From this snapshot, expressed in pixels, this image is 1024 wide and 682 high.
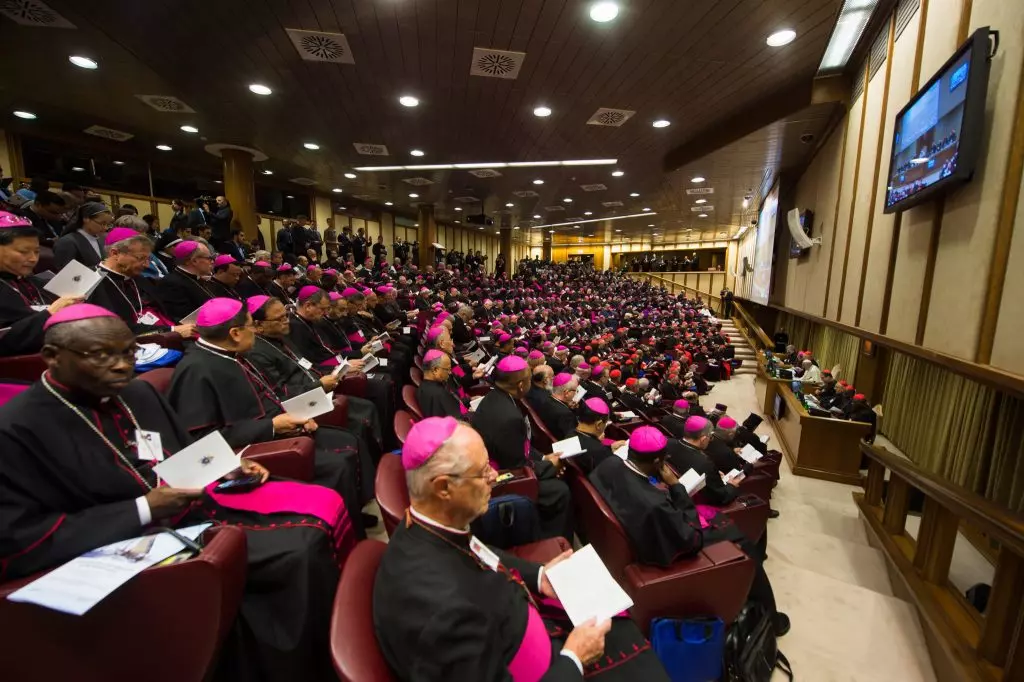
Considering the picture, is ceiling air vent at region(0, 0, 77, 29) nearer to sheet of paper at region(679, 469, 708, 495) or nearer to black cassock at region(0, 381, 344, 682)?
black cassock at region(0, 381, 344, 682)

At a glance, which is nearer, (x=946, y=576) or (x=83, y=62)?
(x=946, y=576)

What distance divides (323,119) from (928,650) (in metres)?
8.81

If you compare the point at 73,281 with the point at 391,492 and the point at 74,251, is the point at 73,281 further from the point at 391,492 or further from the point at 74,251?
the point at 391,492

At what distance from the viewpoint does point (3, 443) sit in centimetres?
139

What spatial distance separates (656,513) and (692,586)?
42 centimetres

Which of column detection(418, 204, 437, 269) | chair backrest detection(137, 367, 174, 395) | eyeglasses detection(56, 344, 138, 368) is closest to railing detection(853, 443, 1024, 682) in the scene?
eyeglasses detection(56, 344, 138, 368)

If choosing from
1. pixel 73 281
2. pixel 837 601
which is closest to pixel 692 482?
pixel 837 601

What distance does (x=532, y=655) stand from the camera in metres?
1.49

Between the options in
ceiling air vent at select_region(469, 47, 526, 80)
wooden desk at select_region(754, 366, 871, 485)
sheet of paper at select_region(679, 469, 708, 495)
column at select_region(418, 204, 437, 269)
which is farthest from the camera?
column at select_region(418, 204, 437, 269)

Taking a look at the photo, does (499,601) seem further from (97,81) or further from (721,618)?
(97,81)

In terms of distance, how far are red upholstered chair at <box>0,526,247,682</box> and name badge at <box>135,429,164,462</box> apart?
1.70ft

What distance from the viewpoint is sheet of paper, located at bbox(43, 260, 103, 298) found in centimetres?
254

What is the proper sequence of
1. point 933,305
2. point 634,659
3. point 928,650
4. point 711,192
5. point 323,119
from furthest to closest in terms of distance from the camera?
point 711,192 < point 323,119 < point 933,305 < point 928,650 < point 634,659

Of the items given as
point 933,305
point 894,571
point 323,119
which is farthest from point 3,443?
Result: point 323,119
